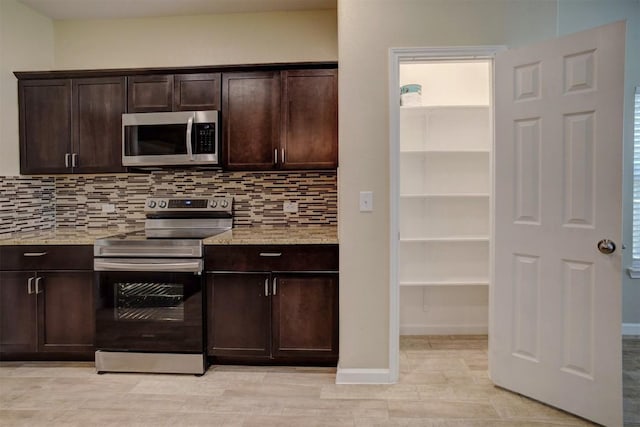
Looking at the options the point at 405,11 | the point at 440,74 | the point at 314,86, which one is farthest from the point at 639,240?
the point at 314,86

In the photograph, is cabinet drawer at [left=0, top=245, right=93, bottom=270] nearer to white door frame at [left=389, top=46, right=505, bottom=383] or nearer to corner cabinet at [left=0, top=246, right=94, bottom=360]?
corner cabinet at [left=0, top=246, right=94, bottom=360]

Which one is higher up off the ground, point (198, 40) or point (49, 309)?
point (198, 40)

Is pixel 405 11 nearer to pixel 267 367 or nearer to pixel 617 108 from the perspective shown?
pixel 617 108

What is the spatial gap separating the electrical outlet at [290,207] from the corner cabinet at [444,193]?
0.90 m

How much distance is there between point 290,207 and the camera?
136 inches

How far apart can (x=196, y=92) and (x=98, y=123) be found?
0.83 metres

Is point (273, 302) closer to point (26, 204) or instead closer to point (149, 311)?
point (149, 311)

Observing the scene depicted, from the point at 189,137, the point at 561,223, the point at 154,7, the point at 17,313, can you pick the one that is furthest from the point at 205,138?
the point at 561,223

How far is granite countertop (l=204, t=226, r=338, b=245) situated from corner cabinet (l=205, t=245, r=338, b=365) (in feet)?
0.12

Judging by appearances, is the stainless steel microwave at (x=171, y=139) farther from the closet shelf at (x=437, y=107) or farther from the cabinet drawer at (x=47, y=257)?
the closet shelf at (x=437, y=107)

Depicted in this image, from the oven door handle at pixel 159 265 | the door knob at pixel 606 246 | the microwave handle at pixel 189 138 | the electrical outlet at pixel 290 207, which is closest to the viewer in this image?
the door knob at pixel 606 246

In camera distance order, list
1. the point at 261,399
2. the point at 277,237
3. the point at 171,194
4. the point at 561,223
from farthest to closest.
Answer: the point at 171,194 < the point at 277,237 < the point at 261,399 < the point at 561,223

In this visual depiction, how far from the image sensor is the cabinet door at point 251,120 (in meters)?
3.10

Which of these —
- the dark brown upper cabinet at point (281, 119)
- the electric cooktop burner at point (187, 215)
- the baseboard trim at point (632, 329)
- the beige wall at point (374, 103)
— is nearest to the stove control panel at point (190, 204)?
the electric cooktop burner at point (187, 215)
